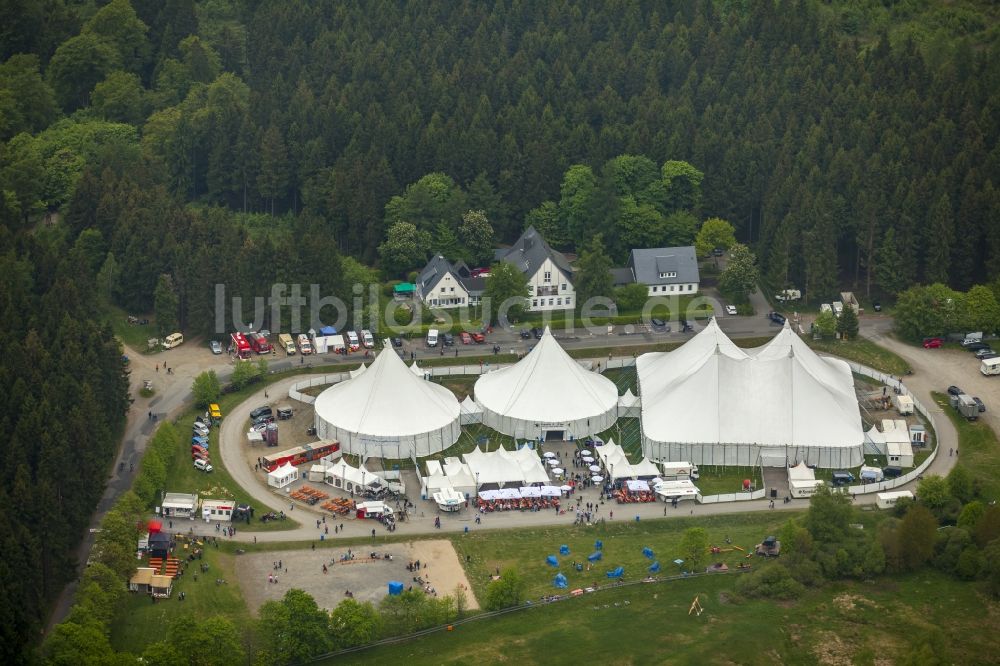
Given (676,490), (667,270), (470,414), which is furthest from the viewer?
(667,270)

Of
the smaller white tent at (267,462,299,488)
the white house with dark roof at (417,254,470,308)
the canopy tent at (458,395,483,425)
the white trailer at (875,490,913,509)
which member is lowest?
the white house with dark roof at (417,254,470,308)

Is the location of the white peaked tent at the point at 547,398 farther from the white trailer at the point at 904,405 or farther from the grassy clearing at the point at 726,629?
the grassy clearing at the point at 726,629

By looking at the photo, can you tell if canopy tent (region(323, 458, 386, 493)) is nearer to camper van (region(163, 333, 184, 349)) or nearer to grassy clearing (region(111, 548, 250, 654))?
grassy clearing (region(111, 548, 250, 654))

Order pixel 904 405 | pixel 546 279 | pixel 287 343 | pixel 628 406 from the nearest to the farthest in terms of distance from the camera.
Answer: pixel 628 406 < pixel 904 405 < pixel 287 343 < pixel 546 279

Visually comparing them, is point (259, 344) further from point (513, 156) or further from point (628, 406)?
point (513, 156)

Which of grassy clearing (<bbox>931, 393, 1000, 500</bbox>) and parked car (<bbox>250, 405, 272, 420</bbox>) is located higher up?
grassy clearing (<bbox>931, 393, 1000, 500</bbox>)

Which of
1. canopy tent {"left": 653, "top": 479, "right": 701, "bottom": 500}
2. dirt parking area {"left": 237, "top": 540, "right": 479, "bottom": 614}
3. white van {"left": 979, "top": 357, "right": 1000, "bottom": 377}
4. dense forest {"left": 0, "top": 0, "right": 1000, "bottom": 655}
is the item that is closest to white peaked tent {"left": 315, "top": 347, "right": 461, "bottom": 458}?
dirt parking area {"left": 237, "top": 540, "right": 479, "bottom": 614}

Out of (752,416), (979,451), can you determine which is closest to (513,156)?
(752,416)
